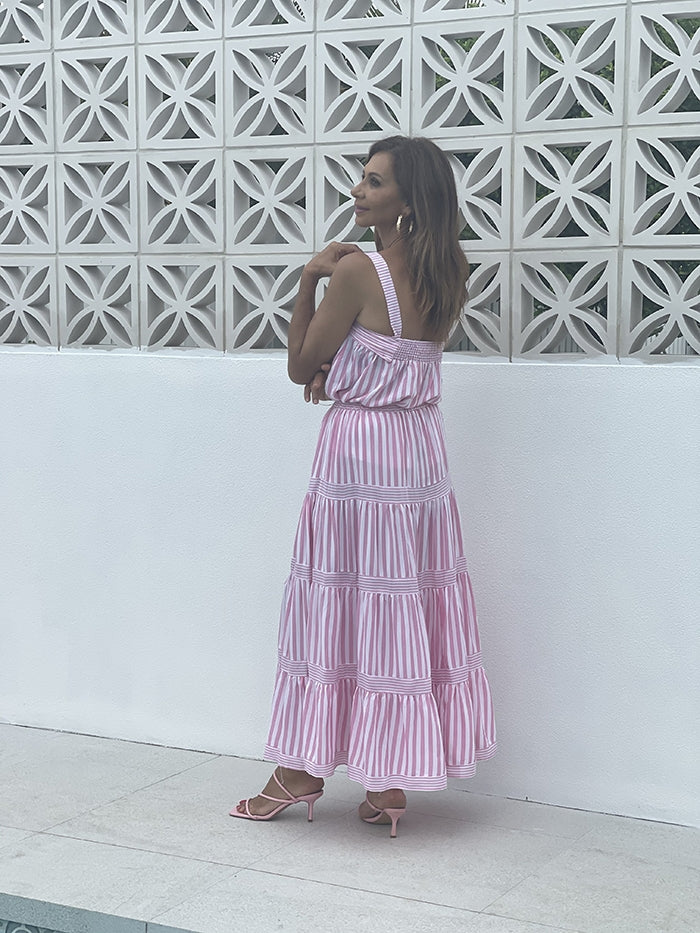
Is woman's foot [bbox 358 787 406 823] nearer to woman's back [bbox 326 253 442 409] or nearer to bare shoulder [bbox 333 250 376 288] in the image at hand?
woman's back [bbox 326 253 442 409]

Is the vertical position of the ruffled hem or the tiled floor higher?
the ruffled hem

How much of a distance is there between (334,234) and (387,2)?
0.75 m

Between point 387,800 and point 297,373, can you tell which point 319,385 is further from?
point 387,800

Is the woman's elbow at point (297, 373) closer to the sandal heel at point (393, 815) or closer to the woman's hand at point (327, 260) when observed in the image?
the woman's hand at point (327, 260)

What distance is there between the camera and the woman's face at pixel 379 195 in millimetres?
3729

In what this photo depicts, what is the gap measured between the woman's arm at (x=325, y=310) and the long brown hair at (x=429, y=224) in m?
0.16

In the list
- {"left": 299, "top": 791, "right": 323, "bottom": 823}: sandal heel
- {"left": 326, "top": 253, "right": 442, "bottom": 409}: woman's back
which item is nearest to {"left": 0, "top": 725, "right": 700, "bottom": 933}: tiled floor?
{"left": 299, "top": 791, "right": 323, "bottom": 823}: sandal heel

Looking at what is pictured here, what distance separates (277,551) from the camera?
4496mm

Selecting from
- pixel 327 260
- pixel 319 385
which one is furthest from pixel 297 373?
pixel 327 260

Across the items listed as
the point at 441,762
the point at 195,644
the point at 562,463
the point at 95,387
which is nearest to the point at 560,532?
the point at 562,463

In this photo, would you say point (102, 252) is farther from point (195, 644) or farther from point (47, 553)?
point (195, 644)

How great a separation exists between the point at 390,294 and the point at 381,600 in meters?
0.87

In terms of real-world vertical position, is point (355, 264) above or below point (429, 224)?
below

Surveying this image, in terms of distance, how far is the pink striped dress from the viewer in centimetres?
375
